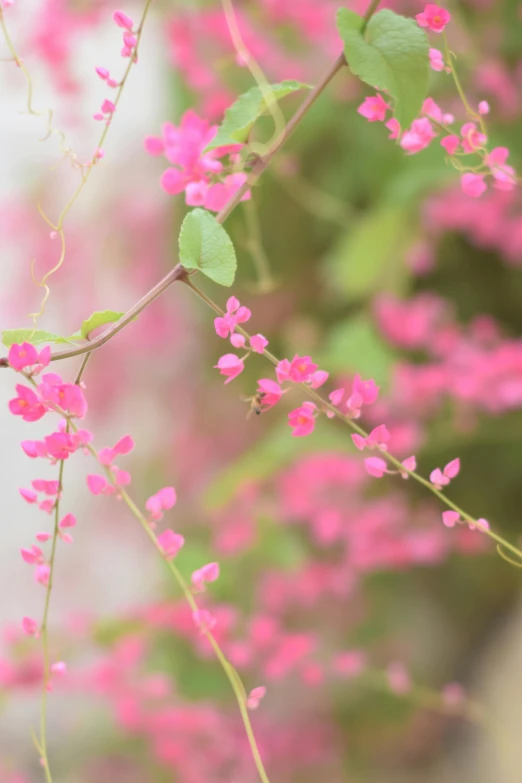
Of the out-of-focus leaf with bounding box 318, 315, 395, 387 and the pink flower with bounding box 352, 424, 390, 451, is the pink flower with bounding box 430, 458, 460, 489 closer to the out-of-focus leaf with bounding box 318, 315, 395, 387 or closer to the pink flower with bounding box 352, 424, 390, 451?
the pink flower with bounding box 352, 424, 390, 451

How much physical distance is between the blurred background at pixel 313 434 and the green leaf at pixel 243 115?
40 centimetres

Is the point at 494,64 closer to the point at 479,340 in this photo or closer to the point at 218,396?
the point at 479,340

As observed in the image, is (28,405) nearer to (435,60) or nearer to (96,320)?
(96,320)

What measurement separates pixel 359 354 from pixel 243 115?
1.65 feet

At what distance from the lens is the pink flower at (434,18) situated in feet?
0.98

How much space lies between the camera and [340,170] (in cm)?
95

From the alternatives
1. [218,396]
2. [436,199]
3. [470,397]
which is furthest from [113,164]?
[470,397]

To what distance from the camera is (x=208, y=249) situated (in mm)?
291

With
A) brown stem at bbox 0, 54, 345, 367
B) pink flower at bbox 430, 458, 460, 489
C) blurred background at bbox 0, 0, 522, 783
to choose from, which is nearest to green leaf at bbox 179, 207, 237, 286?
brown stem at bbox 0, 54, 345, 367

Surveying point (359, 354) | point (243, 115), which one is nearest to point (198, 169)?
point (243, 115)

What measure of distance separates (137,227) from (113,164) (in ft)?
0.48

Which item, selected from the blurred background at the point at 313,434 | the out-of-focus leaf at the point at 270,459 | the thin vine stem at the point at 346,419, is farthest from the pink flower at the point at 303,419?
the out-of-focus leaf at the point at 270,459

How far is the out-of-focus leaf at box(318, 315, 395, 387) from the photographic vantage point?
31.2 inches

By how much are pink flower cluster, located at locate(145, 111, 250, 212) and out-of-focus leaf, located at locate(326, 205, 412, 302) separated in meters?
0.49
